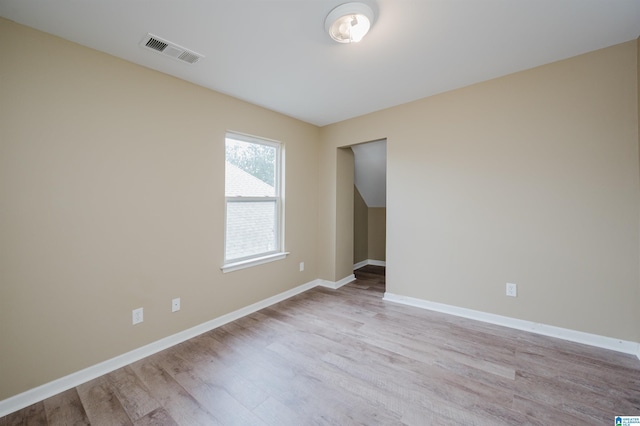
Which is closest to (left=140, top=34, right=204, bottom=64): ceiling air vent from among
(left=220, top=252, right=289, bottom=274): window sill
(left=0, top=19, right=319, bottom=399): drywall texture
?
(left=0, top=19, right=319, bottom=399): drywall texture

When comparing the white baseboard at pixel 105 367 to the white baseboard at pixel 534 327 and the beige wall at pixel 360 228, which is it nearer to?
the white baseboard at pixel 534 327

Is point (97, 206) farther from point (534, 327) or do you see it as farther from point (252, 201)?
point (534, 327)

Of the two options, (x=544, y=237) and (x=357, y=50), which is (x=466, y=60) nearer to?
(x=357, y=50)

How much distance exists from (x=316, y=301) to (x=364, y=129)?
8.03 ft

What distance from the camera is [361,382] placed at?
1.82m

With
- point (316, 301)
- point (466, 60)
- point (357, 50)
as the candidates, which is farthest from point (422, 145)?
point (316, 301)

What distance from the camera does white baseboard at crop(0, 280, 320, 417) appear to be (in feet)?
5.37

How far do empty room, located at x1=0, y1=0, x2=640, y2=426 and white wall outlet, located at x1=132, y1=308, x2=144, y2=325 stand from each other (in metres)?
0.02

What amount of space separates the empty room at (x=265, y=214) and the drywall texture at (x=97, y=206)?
0.05 feet

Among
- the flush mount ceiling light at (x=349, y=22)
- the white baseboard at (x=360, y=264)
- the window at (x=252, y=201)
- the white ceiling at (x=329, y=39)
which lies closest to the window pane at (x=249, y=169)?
the window at (x=252, y=201)

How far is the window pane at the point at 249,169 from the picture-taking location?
2.96m

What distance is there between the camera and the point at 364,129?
358 cm

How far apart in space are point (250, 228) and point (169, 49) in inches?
75.4

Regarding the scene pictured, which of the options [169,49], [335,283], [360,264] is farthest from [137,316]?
[360,264]
